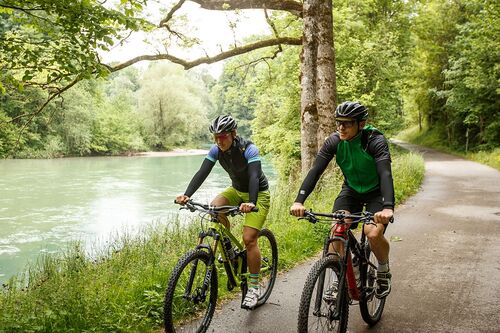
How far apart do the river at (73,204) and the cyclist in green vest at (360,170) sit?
236 inches

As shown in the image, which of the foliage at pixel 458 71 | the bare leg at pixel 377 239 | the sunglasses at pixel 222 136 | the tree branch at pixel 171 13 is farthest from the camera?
the foliage at pixel 458 71

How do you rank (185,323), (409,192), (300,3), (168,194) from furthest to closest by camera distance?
(168,194) < (409,192) < (300,3) < (185,323)

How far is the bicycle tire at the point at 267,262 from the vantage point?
17.0ft

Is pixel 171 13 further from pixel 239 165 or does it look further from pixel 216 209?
pixel 216 209

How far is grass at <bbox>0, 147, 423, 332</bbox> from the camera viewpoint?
4047mm

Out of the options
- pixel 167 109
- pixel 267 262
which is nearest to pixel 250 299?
pixel 267 262

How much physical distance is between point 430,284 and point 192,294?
3.30 metres

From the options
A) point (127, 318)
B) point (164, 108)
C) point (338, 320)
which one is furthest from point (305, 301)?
point (164, 108)

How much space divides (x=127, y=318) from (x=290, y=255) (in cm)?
304

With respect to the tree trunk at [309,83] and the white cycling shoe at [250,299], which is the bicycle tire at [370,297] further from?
the tree trunk at [309,83]

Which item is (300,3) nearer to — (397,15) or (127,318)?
(127,318)

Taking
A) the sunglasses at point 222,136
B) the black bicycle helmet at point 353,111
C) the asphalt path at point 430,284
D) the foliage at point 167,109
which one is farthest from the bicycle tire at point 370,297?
the foliage at point 167,109

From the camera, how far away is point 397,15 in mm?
28688

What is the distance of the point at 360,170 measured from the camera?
4.15 metres
